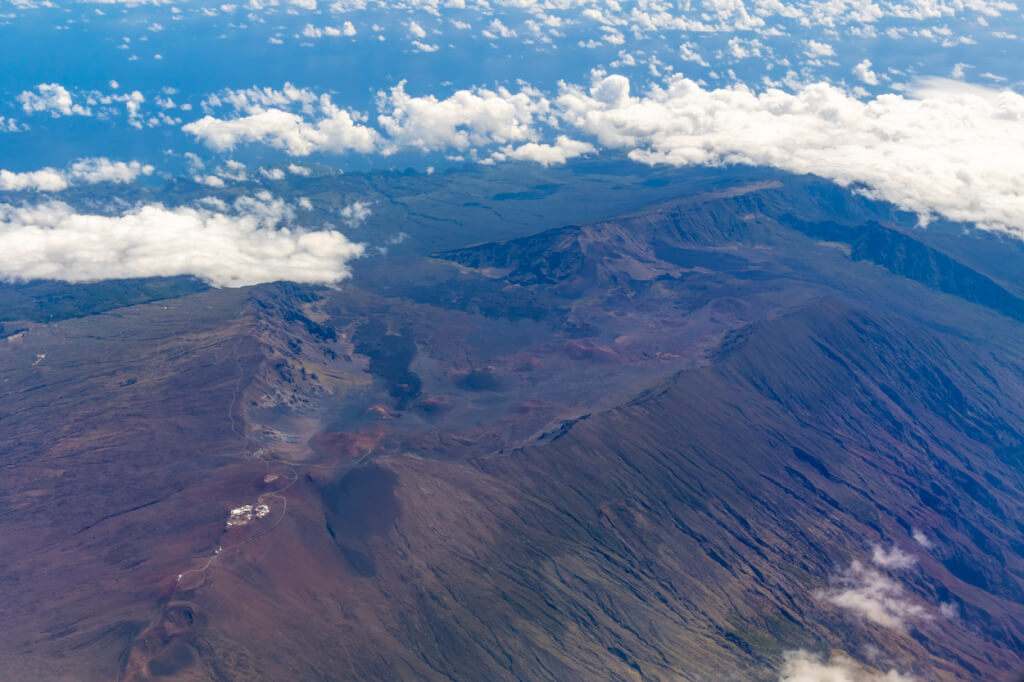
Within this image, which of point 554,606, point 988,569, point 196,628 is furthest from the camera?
point 988,569

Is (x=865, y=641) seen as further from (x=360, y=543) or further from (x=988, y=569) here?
(x=360, y=543)

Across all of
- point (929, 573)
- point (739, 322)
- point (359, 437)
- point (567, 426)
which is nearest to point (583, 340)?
point (739, 322)

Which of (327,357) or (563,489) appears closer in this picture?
(563,489)

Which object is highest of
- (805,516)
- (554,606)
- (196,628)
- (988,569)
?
(196,628)

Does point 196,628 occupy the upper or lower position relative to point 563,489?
upper

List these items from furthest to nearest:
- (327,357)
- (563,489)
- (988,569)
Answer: (327,357)
(988,569)
(563,489)

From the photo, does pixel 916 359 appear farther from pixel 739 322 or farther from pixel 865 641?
pixel 865 641
